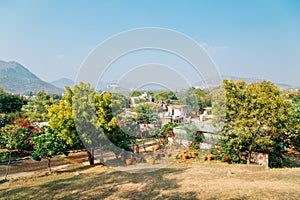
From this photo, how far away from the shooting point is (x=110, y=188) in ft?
18.2

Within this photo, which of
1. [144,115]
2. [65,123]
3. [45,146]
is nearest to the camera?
[45,146]

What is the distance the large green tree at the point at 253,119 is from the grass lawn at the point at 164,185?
1077mm

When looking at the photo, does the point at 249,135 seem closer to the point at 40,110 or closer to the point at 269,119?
the point at 269,119

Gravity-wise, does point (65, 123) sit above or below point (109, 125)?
above

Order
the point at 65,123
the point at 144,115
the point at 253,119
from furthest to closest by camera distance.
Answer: the point at 144,115, the point at 65,123, the point at 253,119

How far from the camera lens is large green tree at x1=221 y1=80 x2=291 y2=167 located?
765cm

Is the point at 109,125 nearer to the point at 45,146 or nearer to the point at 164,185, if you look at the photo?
the point at 45,146

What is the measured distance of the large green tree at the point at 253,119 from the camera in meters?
7.65

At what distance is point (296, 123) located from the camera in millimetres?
9516

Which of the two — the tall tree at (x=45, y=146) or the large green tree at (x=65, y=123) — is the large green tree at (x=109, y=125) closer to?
the large green tree at (x=65, y=123)

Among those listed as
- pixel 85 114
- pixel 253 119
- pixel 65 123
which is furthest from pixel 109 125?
pixel 253 119

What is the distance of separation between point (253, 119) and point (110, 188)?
532cm

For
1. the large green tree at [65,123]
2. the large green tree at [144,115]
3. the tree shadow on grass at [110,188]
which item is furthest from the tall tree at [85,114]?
the large green tree at [144,115]

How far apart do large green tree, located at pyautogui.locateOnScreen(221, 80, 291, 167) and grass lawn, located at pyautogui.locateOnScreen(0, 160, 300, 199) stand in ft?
3.53
